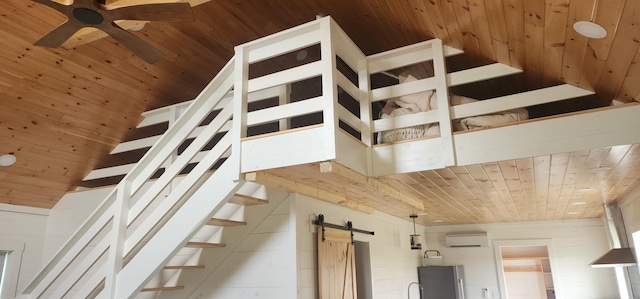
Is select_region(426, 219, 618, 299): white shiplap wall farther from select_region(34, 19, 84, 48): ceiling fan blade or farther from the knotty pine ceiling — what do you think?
select_region(34, 19, 84, 48): ceiling fan blade

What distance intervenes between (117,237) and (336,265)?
1854 mm

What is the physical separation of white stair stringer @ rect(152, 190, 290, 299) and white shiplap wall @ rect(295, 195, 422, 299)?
0.23 m

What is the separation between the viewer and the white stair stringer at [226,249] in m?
3.59

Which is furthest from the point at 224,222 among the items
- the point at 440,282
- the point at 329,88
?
the point at 440,282

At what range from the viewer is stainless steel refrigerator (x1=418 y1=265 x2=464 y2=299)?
626cm

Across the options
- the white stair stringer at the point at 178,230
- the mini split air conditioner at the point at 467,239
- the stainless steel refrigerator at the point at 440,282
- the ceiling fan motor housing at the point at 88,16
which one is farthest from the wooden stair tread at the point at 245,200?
the mini split air conditioner at the point at 467,239

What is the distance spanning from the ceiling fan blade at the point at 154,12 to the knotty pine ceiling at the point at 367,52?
1.47 meters

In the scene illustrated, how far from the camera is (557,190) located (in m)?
4.05

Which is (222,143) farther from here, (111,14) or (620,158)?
(620,158)

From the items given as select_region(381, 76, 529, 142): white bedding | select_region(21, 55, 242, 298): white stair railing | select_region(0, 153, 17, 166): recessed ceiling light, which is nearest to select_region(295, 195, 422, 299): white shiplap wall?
select_region(21, 55, 242, 298): white stair railing

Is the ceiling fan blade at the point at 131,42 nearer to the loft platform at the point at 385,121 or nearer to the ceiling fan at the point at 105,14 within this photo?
the ceiling fan at the point at 105,14

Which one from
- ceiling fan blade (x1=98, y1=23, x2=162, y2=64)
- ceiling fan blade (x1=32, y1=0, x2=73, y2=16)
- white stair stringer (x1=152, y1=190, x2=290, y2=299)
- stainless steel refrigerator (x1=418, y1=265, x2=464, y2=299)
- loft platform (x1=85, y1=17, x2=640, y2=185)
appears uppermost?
ceiling fan blade (x1=98, y1=23, x2=162, y2=64)

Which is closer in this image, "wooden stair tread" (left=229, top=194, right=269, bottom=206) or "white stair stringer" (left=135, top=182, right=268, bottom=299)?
"wooden stair tread" (left=229, top=194, right=269, bottom=206)

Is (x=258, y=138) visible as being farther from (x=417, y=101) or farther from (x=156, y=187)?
(x=417, y=101)
